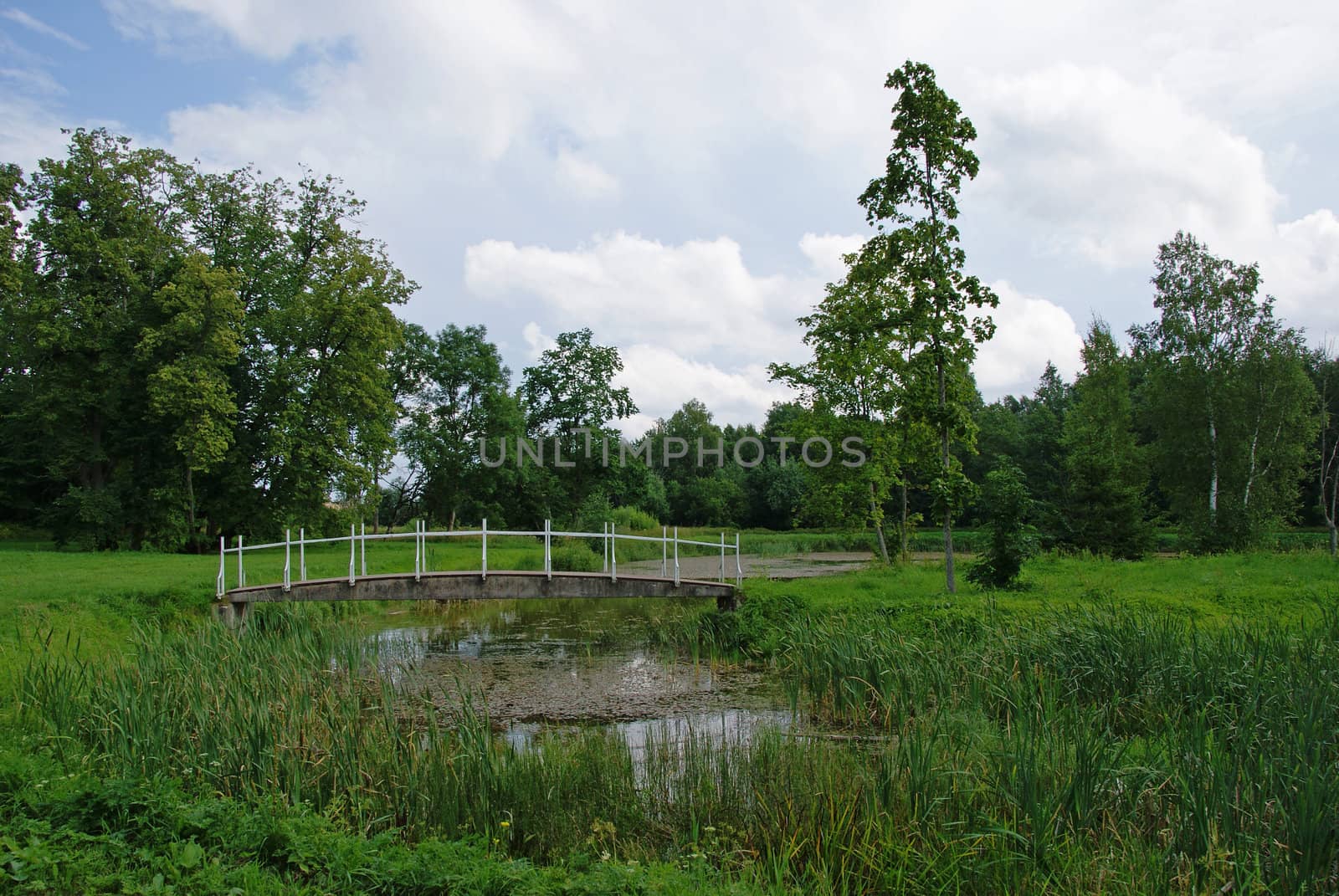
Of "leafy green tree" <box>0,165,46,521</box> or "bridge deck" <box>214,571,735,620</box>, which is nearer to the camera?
"bridge deck" <box>214,571,735,620</box>

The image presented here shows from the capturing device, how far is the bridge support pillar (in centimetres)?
1398

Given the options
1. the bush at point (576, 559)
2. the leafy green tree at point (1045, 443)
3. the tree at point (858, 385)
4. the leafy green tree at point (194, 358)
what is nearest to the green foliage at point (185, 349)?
the leafy green tree at point (194, 358)

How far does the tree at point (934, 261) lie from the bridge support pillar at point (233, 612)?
42.2ft

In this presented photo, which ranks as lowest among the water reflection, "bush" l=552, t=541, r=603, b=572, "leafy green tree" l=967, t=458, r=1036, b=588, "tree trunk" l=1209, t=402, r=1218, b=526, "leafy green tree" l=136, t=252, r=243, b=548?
the water reflection

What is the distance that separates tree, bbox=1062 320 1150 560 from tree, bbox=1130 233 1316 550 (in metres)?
1.95

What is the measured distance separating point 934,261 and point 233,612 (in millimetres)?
14497

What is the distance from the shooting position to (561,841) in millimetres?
5895

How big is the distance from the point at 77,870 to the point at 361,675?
19.9ft

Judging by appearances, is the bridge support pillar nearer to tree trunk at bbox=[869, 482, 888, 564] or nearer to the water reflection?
the water reflection

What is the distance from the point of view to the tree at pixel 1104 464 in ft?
79.2

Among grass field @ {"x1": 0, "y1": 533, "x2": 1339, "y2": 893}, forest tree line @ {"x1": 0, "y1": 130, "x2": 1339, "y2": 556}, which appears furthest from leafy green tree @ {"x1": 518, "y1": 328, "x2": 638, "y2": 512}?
grass field @ {"x1": 0, "y1": 533, "x2": 1339, "y2": 893}

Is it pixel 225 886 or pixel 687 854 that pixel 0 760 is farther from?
pixel 687 854

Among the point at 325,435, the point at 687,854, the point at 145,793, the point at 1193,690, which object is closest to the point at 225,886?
Answer: the point at 145,793

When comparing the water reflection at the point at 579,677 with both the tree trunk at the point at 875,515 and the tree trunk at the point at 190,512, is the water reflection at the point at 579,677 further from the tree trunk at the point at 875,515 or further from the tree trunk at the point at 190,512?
the tree trunk at the point at 190,512
